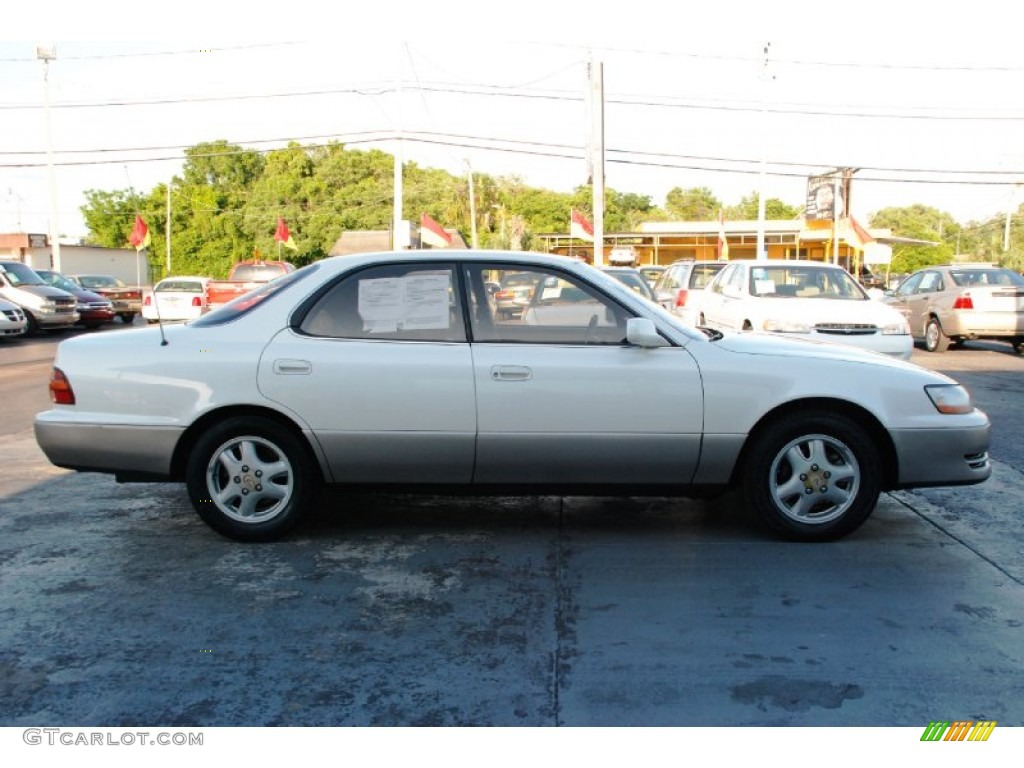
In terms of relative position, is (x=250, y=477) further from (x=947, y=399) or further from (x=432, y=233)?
(x=432, y=233)

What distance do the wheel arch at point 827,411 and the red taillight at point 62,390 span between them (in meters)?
3.55

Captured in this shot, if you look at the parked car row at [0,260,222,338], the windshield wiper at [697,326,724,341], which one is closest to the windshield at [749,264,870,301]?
the windshield wiper at [697,326,724,341]

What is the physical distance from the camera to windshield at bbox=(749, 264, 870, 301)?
11.8 metres

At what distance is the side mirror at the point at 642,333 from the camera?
4738 millimetres

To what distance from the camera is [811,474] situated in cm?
489

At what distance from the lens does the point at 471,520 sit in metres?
5.45

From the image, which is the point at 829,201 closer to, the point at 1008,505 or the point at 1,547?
the point at 1008,505

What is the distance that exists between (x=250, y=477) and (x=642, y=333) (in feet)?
7.25

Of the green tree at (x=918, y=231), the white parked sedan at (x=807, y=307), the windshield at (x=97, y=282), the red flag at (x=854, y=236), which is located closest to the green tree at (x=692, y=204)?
the green tree at (x=918, y=231)

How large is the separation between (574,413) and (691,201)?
8846cm

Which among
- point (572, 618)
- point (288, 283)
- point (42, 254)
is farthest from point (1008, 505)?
point (42, 254)

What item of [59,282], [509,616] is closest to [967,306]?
[509,616]

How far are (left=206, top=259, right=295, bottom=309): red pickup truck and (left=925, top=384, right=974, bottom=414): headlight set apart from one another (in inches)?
692

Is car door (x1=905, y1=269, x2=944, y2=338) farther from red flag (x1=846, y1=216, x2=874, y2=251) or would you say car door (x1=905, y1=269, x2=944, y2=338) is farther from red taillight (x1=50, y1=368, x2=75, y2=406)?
red flag (x1=846, y1=216, x2=874, y2=251)
